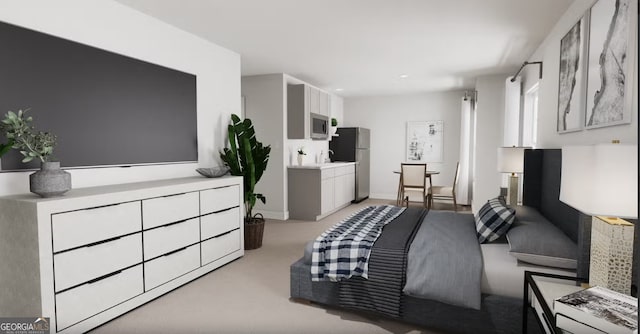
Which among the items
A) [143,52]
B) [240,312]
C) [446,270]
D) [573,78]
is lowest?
[240,312]

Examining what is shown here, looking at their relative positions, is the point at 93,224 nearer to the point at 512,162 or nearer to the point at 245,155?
the point at 245,155

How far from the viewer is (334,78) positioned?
5832 millimetres

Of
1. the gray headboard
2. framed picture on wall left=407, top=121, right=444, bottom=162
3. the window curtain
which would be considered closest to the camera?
the gray headboard

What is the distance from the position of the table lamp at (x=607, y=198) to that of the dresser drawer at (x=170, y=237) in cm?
268

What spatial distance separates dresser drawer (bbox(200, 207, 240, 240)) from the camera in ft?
10.6

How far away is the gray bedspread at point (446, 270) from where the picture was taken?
205cm

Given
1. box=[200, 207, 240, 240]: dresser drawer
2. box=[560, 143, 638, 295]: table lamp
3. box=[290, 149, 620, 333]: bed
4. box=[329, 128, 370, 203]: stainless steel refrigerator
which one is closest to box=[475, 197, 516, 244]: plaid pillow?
box=[290, 149, 620, 333]: bed

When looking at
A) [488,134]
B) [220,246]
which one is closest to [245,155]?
[220,246]

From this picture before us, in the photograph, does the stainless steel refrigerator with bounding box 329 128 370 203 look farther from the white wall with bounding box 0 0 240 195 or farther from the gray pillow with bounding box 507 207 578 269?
the gray pillow with bounding box 507 207 578 269

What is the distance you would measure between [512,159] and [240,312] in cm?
307

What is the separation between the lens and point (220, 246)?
344 cm

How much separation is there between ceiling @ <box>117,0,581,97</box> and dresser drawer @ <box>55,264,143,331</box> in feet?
7.17

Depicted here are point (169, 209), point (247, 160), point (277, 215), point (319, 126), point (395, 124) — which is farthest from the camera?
point (395, 124)

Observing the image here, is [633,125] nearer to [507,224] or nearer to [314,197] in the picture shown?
[507,224]
